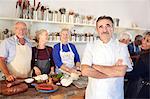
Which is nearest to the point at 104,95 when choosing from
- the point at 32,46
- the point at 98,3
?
the point at 32,46

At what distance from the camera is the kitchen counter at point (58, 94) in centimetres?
122

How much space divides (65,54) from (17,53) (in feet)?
1.59

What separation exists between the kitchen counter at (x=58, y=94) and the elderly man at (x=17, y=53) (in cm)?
44

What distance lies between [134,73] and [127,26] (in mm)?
1948

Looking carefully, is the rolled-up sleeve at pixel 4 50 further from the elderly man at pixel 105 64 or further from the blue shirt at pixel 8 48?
the elderly man at pixel 105 64

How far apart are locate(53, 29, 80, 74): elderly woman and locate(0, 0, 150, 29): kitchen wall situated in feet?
2.68

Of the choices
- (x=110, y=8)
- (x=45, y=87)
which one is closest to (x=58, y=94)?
(x=45, y=87)

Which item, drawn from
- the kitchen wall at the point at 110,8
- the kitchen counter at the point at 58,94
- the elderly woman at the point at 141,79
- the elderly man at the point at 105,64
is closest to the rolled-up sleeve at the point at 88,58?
the elderly man at the point at 105,64

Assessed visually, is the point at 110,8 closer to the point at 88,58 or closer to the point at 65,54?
the point at 65,54

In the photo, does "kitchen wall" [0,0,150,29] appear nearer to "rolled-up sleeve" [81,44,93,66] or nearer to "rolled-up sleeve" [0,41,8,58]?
"rolled-up sleeve" [0,41,8,58]

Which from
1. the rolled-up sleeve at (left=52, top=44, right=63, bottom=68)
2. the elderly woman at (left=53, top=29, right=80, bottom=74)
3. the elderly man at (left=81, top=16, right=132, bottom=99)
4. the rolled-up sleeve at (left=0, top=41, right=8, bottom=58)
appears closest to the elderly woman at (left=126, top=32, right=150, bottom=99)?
the elderly man at (left=81, top=16, right=132, bottom=99)

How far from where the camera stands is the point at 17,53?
1.73 m

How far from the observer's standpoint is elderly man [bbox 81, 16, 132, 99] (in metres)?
1.28

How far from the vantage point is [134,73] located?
1.52m
